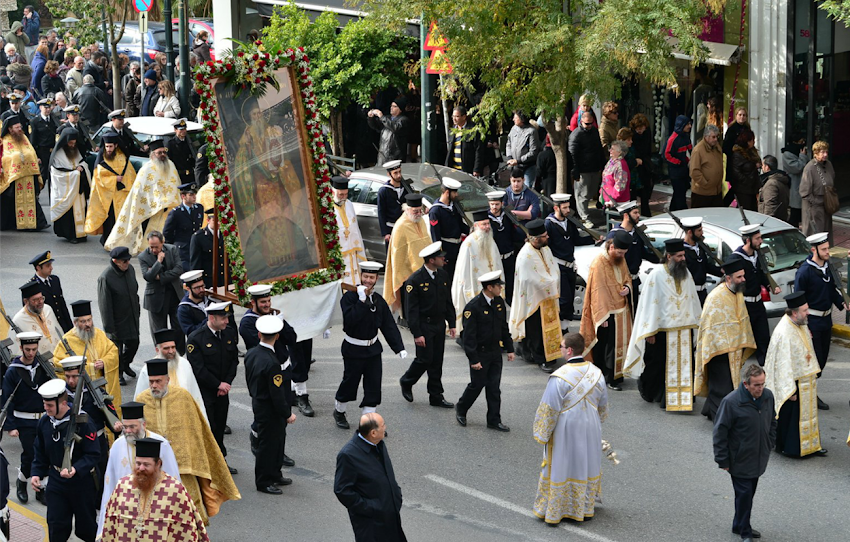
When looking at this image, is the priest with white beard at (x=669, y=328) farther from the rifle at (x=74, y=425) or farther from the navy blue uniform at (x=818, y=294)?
the rifle at (x=74, y=425)

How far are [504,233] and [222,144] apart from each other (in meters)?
4.57

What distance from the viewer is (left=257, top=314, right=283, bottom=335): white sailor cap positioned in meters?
11.2

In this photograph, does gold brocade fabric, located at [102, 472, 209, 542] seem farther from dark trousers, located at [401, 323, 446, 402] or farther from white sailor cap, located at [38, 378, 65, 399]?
dark trousers, located at [401, 323, 446, 402]

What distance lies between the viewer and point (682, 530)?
1039 centimetres

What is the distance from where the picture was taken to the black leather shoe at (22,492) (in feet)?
37.2

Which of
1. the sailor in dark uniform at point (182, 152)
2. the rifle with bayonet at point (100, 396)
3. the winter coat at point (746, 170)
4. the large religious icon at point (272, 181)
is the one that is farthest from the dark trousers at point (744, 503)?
the sailor in dark uniform at point (182, 152)

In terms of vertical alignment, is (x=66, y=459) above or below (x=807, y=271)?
below

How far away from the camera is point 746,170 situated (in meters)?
19.2

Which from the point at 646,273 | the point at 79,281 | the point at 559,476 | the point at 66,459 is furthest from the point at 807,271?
the point at 79,281

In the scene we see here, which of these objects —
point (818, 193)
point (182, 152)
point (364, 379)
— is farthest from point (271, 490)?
point (818, 193)

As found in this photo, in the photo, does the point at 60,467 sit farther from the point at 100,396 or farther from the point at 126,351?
the point at 126,351

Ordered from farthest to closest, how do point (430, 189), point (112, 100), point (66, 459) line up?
point (112, 100) → point (430, 189) → point (66, 459)

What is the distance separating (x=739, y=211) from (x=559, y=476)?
6225 millimetres

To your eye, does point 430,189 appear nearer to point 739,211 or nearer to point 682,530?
point 739,211
